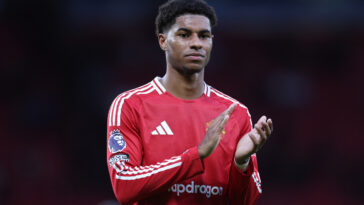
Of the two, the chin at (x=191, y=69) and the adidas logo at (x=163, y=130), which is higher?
the chin at (x=191, y=69)

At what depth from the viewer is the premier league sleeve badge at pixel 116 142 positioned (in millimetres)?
2881

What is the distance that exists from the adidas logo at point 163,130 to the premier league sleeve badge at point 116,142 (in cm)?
19

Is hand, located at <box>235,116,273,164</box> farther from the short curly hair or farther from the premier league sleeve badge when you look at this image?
the short curly hair

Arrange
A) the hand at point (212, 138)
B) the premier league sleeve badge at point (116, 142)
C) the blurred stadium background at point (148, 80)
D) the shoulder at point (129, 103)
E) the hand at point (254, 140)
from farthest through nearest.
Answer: the blurred stadium background at point (148, 80) → the shoulder at point (129, 103) → the premier league sleeve badge at point (116, 142) → the hand at point (254, 140) → the hand at point (212, 138)

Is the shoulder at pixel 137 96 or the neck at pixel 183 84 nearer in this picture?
the shoulder at pixel 137 96

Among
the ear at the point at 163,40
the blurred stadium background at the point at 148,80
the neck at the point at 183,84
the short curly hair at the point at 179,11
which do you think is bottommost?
the blurred stadium background at the point at 148,80

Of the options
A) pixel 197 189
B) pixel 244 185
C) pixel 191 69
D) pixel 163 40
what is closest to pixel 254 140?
pixel 244 185

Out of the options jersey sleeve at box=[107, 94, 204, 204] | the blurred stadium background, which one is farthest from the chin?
the blurred stadium background

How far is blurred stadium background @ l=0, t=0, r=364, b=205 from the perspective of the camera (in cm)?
971

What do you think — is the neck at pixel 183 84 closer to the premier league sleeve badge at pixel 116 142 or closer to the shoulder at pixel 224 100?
the shoulder at pixel 224 100

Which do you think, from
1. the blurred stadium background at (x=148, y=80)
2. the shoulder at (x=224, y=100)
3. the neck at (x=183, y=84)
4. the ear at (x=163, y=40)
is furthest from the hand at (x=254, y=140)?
the blurred stadium background at (x=148, y=80)

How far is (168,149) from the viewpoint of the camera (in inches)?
117
